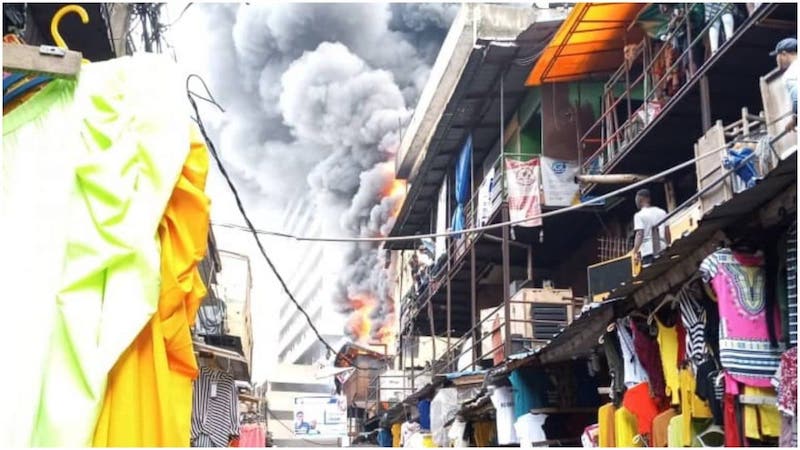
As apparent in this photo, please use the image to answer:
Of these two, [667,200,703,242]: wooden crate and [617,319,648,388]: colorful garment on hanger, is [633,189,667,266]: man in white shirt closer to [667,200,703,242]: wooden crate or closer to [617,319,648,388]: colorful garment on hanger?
[667,200,703,242]: wooden crate

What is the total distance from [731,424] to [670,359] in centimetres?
124

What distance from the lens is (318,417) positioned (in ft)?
83.5

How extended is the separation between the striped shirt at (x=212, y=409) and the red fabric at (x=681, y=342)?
21.6ft

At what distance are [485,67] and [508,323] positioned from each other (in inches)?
211

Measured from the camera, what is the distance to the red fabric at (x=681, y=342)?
6797 millimetres

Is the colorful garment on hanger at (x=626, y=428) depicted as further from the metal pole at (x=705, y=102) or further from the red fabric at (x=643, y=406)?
the metal pole at (x=705, y=102)

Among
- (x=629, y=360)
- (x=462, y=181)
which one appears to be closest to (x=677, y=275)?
(x=629, y=360)

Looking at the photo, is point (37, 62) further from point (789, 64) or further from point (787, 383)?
point (789, 64)

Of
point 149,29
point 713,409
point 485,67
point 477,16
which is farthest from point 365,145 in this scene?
point 713,409

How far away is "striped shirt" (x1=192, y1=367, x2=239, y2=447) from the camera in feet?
37.0

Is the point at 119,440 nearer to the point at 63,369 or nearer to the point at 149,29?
the point at 63,369

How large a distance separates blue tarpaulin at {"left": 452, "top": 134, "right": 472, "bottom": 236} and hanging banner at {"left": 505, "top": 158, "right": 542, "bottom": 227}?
3.61 metres

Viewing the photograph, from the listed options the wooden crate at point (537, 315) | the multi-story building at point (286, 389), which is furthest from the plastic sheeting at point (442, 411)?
the multi-story building at point (286, 389)

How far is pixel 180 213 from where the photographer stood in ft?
9.67
